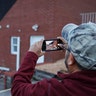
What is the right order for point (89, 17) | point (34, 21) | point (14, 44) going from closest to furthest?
1. point (89, 17)
2. point (34, 21)
3. point (14, 44)

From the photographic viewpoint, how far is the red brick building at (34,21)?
12.9 m

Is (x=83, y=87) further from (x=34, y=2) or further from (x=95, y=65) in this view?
(x=34, y=2)

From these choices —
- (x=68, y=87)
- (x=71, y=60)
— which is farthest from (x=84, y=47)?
(x=68, y=87)

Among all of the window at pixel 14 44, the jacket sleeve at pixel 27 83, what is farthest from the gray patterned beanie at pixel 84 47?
the window at pixel 14 44

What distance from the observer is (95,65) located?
1.40 meters

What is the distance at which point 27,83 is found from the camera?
4.87 feet

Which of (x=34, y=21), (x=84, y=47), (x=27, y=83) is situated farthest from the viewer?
(x=34, y=21)

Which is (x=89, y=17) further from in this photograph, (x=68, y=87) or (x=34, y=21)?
(x=68, y=87)

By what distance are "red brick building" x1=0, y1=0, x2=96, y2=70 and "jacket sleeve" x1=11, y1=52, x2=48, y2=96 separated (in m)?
11.3

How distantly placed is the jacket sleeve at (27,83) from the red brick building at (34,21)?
1125 centimetres

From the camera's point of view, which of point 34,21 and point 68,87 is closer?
point 68,87

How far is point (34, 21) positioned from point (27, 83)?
12.4m

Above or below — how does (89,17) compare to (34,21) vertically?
above

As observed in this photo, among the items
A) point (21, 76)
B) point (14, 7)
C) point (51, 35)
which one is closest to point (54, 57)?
point (51, 35)
